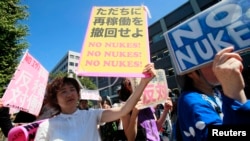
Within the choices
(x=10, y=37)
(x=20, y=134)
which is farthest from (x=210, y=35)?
(x=10, y=37)

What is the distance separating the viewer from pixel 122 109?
2.35 m

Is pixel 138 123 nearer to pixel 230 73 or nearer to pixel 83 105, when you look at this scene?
pixel 230 73

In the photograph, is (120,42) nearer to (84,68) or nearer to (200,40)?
(84,68)

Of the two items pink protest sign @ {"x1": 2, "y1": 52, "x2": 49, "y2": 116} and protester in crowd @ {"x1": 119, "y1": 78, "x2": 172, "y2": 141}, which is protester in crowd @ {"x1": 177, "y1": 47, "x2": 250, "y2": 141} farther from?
pink protest sign @ {"x1": 2, "y1": 52, "x2": 49, "y2": 116}

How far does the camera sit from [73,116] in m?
2.38

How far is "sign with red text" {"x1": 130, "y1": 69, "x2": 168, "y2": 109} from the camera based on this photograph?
3.29m

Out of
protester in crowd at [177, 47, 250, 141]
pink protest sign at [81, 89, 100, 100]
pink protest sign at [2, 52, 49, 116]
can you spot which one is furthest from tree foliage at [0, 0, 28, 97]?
protester in crowd at [177, 47, 250, 141]

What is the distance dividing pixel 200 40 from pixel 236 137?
572 mm

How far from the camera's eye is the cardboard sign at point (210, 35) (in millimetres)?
1331

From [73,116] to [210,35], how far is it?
1.39 meters


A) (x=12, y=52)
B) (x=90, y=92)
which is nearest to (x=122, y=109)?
(x=90, y=92)

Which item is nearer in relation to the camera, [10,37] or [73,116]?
[73,116]

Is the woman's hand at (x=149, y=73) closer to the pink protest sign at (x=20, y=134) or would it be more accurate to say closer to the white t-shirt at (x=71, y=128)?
the white t-shirt at (x=71, y=128)

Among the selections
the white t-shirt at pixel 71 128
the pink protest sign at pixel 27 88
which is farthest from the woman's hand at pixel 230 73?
the pink protest sign at pixel 27 88
